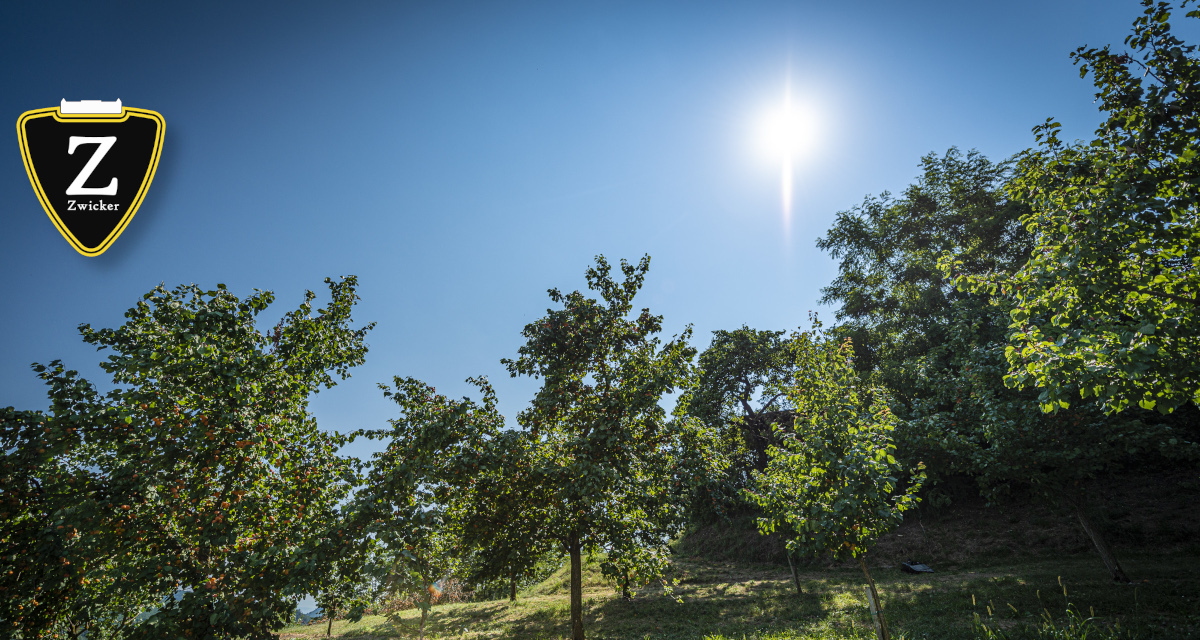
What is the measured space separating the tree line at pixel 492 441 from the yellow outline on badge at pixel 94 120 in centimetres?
137

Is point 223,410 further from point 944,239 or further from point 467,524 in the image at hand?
point 944,239

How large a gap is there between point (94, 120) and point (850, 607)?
22.3m

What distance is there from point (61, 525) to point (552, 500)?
28.0 ft

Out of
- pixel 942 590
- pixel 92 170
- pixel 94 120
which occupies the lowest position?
pixel 942 590

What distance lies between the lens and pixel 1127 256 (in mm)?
7551

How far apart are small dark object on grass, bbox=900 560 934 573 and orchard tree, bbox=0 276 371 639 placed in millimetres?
24154

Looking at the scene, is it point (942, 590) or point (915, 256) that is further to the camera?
point (915, 256)

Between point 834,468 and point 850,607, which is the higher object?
point 834,468

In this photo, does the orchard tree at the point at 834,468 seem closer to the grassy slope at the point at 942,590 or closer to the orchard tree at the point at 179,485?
the grassy slope at the point at 942,590

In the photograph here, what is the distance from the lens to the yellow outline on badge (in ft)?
22.8

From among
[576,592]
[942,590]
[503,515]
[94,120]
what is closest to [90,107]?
[94,120]

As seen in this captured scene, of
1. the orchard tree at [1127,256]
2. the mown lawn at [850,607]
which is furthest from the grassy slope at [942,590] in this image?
the orchard tree at [1127,256]

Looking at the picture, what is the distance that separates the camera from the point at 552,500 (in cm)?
1143

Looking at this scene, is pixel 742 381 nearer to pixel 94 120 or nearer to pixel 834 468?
pixel 834 468
